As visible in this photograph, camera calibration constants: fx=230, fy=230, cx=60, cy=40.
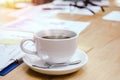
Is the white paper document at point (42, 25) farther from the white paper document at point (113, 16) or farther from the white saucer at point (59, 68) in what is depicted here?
the white saucer at point (59, 68)

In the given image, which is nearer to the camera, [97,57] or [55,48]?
[55,48]

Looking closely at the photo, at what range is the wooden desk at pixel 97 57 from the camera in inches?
24.3

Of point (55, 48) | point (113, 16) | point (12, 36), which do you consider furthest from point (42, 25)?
point (55, 48)

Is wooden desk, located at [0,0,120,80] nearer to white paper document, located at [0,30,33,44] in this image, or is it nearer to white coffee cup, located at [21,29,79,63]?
white coffee cup, located at [21,29,79,63]

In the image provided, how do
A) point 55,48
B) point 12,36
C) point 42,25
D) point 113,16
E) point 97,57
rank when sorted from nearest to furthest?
point 55,48 → point 97,57 → point 12,36 → point 42,25 → point 113,16

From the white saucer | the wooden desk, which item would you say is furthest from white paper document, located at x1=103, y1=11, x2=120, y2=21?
the white saucer

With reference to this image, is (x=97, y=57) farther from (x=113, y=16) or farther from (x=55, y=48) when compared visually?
(x=113, y=16)

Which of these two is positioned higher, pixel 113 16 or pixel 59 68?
pixel 59 68

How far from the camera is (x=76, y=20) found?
1.26m

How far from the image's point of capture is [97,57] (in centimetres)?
75

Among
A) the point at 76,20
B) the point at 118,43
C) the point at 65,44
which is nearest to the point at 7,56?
the point at 65,44

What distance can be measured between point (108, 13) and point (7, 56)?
33.3 inches

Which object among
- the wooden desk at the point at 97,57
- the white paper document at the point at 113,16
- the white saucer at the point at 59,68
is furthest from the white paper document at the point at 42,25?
the white saucer at the point at 59,68

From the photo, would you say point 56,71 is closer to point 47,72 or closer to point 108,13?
point 47,72
